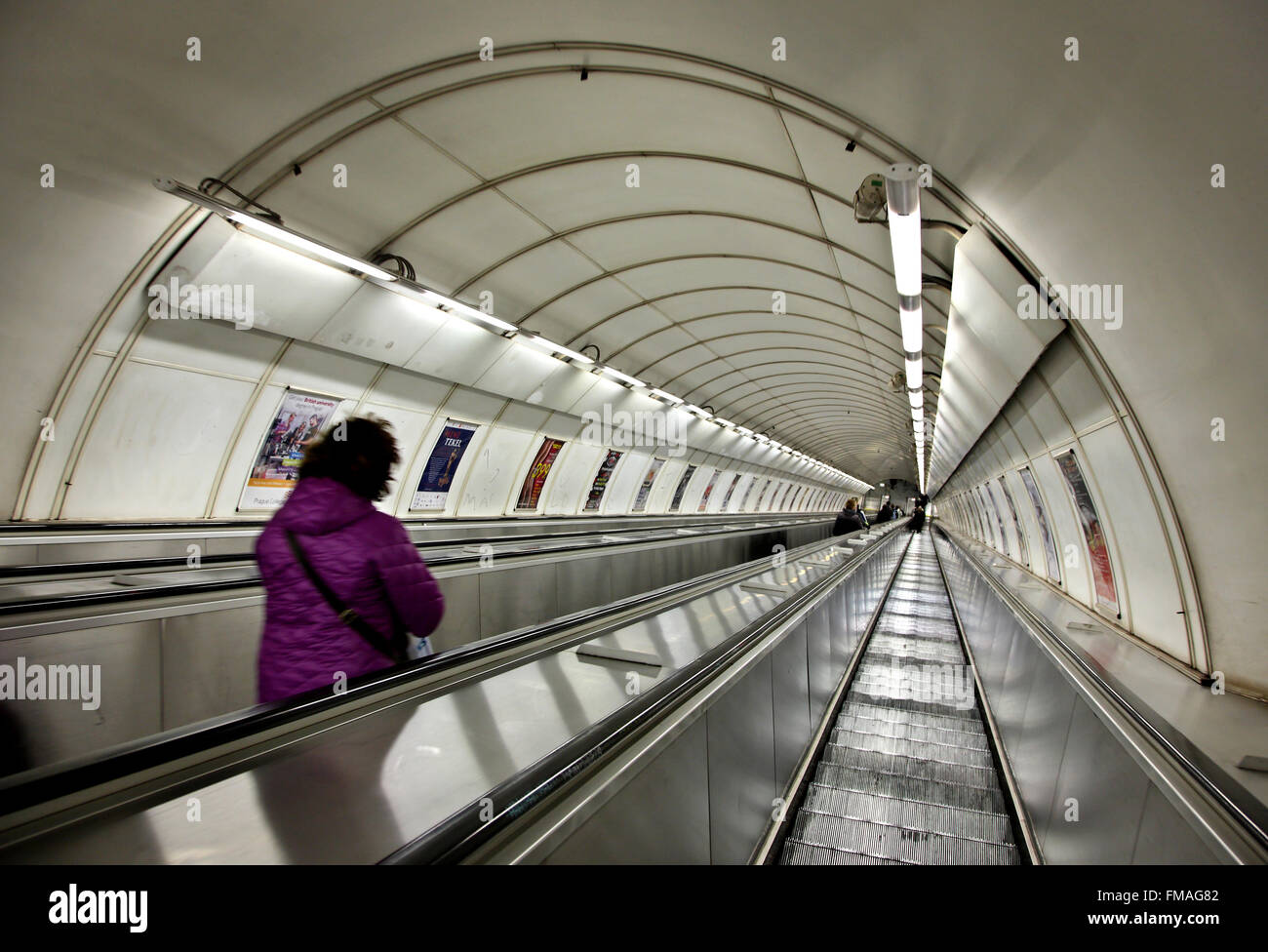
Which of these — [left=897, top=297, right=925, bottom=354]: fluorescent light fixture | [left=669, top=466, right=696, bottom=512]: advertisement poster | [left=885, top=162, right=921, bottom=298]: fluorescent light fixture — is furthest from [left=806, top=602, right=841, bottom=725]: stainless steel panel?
[left=669, top=466, right=696, bottom=512]: advertisement poster

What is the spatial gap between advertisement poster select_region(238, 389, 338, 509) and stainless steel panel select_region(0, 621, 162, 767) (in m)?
7.14

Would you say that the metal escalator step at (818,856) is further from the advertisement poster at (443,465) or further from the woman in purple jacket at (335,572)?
the advertisement poster at (443,465)

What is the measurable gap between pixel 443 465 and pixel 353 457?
1105cm

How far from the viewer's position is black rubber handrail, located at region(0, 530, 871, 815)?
1387 millimetres

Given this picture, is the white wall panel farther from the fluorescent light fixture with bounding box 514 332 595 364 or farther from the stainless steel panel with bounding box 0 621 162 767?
the stainless steel panel with bounding box 0 621 162 767

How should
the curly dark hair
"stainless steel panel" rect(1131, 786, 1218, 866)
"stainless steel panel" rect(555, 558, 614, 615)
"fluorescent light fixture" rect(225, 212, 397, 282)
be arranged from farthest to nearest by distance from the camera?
"stainless steel panel" rect(555, 558, 614, 615), "fluorescent light fixture" rect(225, 212, 397, 282), the curly dark hair, "stainless steel panel" rect(1131, 786, 1218, 866)

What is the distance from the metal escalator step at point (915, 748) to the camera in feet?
14.3

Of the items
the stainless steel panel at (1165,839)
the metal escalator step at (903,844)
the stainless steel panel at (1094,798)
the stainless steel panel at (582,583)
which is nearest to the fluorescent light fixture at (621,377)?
the stainless steel panel at (582,583)

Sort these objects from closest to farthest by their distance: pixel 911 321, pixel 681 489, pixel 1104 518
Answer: pixel 1104 518 < pixel 911 321 < pixel 681 489

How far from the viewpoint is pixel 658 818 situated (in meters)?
1.76

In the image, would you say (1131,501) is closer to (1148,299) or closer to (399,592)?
(1148,299)

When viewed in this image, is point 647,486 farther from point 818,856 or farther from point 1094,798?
point 1094,798

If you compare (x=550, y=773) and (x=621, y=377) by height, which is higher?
(x=621, y=377)

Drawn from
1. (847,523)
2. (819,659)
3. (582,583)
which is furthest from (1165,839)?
(847,523)
